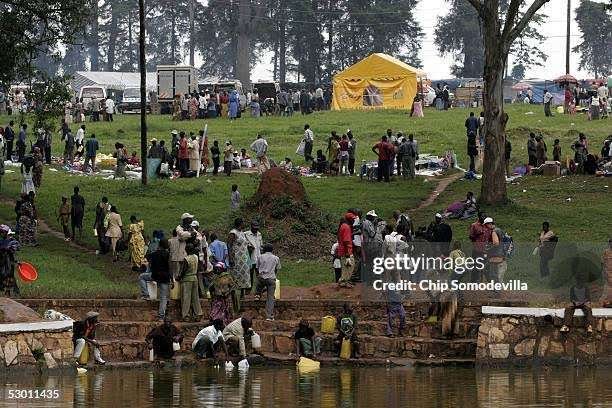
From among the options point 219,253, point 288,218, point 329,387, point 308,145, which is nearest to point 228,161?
point 308,145

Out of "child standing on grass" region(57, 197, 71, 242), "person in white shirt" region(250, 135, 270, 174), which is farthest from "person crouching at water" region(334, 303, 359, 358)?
"person in white shirt" region(250, 135, 270, 174)

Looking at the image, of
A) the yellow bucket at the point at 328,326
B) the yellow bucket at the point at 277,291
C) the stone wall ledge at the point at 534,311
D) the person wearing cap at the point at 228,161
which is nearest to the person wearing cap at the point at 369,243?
the yellow bucket at the point at 328,326

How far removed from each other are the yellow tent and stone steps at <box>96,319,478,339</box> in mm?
41372

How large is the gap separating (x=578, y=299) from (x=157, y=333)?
24.8ft

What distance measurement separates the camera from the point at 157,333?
2681 centimetres

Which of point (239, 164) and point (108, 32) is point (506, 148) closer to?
point (239, 164)

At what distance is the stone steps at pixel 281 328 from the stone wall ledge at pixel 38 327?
210cm

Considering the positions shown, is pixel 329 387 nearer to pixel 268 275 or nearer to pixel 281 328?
pixel 281 328

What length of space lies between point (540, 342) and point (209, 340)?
19.2 ft

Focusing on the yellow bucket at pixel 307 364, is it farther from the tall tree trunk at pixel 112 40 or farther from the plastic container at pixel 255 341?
the tall tree trunk at pixel 112 40

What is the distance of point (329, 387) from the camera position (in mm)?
24438

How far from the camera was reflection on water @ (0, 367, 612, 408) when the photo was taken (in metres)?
22.5

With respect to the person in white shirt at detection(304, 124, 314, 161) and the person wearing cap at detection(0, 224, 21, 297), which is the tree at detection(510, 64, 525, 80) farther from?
the person wearing cap at detection(0, 224, 21, 297)

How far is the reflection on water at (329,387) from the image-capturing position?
2252 centimetres
